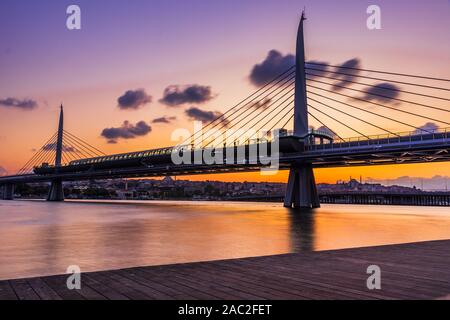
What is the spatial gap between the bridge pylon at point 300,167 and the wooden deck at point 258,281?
47933 millimetres

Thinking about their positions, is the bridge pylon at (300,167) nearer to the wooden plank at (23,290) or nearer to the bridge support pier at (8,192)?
the wooden plank at (23,290)

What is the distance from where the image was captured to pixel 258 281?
7.65 metres

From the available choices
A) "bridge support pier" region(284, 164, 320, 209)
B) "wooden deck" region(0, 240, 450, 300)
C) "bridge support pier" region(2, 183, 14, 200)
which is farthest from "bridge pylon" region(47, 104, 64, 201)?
"wooden deck" region(0, 240, 450, 300)

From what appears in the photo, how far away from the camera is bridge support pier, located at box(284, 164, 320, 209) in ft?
198

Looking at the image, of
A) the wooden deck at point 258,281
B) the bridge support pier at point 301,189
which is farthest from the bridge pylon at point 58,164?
the wooden deck at point 258,281

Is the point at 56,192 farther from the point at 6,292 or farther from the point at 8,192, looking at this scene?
the point at 6,292

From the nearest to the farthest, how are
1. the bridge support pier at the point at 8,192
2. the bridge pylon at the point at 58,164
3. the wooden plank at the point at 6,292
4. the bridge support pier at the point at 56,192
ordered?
A: the wooden plank at the point at 6,292 < the bridge pylon at the point at 58,164 < the bridge support pier at the point at 56,192 < the bridge support pier at the point at 8,192

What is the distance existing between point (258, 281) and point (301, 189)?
178 feet

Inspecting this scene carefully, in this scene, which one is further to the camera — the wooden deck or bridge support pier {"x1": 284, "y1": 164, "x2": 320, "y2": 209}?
bridge support pier {"x1": 284, "y1": 164, "x2": 320, "y2": 209}

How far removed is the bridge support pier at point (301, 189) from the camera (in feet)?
198

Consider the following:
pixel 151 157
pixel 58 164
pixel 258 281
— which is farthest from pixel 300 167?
pixel 58 164

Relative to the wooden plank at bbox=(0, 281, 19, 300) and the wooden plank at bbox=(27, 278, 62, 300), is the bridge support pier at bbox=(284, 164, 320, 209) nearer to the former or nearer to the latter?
the wooden plank at bbox=(27, 278, 62, 300)

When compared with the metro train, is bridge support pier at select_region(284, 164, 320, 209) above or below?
below
